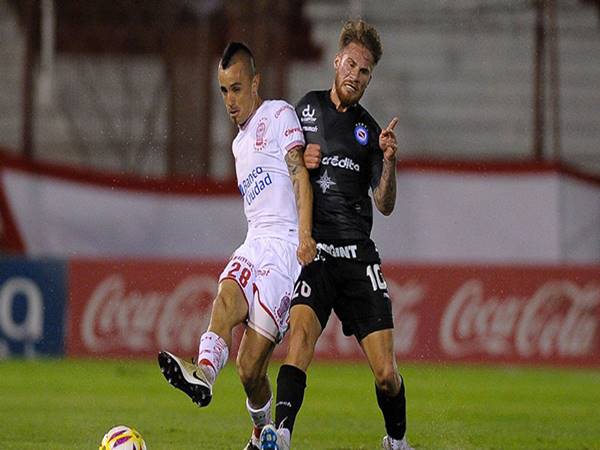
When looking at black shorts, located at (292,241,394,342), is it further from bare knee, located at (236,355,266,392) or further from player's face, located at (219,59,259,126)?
player's face, located at (219,59,259,126)

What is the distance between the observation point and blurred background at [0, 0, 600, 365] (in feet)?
61.6

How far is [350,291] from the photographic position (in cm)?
872

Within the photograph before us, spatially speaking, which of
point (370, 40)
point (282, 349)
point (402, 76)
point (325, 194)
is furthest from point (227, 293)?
point (402, 76)

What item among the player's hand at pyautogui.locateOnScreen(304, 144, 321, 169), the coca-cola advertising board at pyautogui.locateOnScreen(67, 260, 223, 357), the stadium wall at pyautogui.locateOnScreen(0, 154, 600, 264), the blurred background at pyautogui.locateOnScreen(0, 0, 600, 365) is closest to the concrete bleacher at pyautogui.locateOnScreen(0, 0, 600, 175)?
the blurred background at pyautogui.locateOnScreen(0, 0, 600, 365)

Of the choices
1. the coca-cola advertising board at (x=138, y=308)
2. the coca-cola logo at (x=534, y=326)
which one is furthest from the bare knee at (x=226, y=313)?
the coca-cola logo at (x=534, y=326)

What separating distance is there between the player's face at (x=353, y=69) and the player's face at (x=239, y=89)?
53 centimetres

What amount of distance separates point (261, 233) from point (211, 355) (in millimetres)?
923

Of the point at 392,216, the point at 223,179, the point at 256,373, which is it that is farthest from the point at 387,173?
the point at 223,179

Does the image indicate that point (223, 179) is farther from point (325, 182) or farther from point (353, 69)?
point (353, 69)

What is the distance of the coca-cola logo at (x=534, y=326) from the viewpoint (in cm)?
1875

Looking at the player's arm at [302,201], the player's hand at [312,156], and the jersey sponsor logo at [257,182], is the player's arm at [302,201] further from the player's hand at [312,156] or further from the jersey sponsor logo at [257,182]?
the jersey sponsor logo at [257,182]

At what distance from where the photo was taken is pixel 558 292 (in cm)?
1884

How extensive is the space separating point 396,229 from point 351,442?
382 inches

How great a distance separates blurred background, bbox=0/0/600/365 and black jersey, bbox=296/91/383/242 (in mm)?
9990
